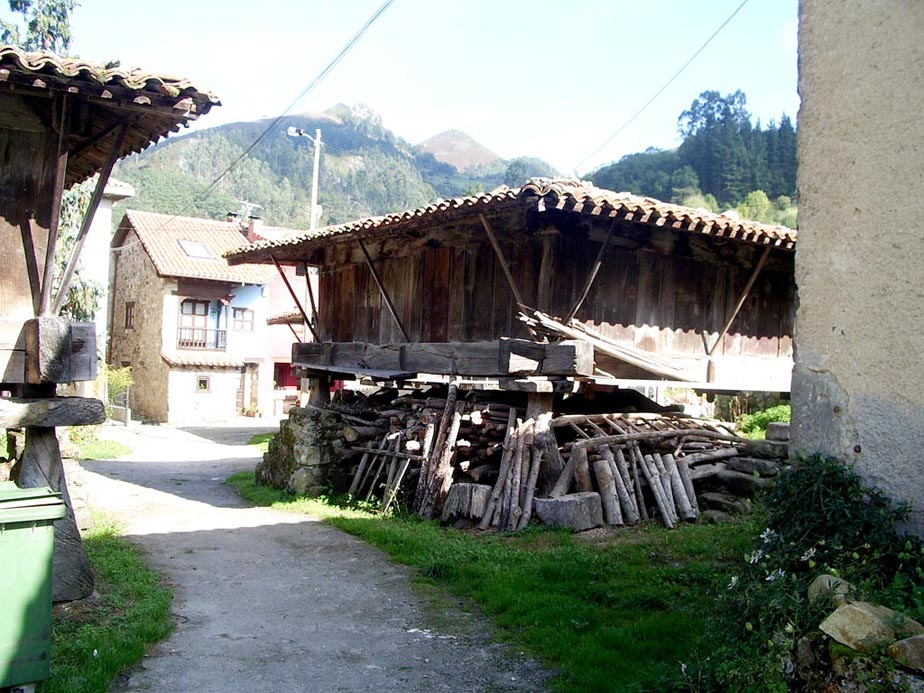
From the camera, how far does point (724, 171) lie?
47.0 m

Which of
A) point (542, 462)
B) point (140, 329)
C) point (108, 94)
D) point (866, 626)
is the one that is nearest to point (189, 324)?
point (140, 329)

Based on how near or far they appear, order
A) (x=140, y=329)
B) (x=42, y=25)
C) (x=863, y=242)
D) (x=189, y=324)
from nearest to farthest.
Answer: (x=863, y=242)
(x=42, y=25)
(x=189, y=324)
(x=140, y=329)

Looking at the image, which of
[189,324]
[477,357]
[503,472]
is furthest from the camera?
[189,324]

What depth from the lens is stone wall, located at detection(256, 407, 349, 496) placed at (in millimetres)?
11102

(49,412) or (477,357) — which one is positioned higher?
(477,357)

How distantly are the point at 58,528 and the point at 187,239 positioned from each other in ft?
82.3

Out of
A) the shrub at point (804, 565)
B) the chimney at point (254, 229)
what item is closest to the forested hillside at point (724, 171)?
the chimney at point (254, 229)

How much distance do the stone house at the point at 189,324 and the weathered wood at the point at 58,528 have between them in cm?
2154

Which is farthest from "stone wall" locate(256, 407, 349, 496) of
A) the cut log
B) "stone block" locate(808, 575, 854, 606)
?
Answer: "stone block" locate(808, 575, 854, 606)

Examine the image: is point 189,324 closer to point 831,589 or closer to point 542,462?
point 542,462

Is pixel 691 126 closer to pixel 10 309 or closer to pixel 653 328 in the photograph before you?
pixel 653 328

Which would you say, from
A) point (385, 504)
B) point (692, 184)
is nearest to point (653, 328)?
point (385, 504)

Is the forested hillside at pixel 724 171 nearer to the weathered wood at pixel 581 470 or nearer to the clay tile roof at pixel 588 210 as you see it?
the clay tile roof at pixel 588 210

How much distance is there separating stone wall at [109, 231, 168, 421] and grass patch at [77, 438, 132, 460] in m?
8.52
